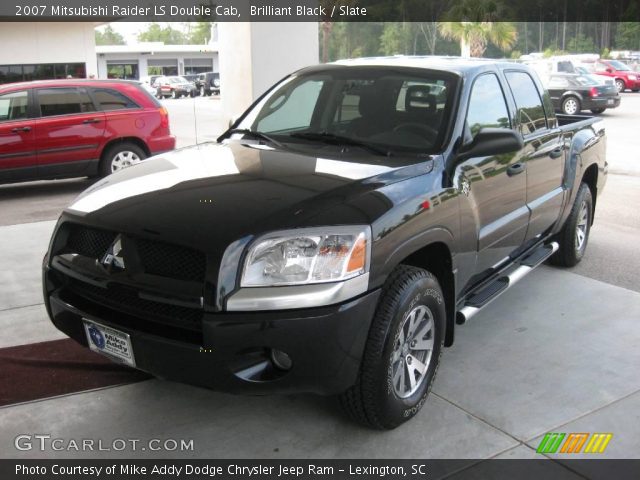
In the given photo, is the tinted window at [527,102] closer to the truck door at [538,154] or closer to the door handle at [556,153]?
the truck door at [538,154]

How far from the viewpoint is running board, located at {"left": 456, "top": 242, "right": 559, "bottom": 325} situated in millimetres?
3982

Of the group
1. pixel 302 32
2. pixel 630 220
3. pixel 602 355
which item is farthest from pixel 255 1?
pixel 602 355

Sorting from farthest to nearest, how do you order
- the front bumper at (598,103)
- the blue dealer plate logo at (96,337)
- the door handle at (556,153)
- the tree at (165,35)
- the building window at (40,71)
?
the tree at (165,35), the building window at (40,71), the front bumper at (598,103), the door handle at (556,153), the blue dealer plate logo at (96,337)

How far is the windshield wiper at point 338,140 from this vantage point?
3.84 m

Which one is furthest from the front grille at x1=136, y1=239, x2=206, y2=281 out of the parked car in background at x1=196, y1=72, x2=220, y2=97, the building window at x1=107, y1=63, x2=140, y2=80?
the building window at x1=107, y1=63, x2=140, y2=80

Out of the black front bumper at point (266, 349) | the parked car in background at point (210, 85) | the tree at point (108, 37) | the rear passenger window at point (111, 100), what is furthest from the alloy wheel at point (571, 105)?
the tree at point (108, 37)

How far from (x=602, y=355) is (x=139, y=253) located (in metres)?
2.95

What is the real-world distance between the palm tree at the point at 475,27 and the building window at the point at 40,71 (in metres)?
19.4

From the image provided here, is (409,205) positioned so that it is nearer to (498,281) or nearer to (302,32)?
(498,281)

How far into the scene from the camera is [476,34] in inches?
1425

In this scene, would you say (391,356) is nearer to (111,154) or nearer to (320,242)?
(320,242)

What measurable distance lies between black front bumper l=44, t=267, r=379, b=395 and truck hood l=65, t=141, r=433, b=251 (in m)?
0.36

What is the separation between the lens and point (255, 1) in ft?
32.7

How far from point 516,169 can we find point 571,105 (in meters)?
19.2
